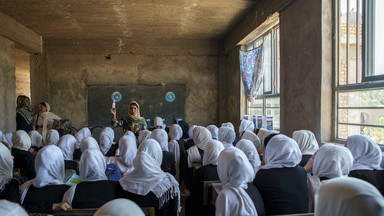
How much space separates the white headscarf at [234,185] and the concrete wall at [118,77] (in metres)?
6.29

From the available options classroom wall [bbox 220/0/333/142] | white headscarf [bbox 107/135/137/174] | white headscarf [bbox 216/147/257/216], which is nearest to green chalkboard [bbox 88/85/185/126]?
classroom wall [bbox 220/0/333/142]

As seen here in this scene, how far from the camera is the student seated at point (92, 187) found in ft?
5.85

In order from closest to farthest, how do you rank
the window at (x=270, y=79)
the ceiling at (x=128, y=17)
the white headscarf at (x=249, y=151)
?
the white headscarf at (x=249, y=151) < the ceiling at (x=128, y=17) < the window at (x=270, y=79)

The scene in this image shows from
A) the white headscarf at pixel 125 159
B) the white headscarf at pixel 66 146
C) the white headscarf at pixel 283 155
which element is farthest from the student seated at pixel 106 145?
the white headscarf at pixel 283 155

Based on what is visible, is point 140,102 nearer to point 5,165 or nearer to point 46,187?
point 5,165

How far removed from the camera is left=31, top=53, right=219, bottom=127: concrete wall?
7.80 m

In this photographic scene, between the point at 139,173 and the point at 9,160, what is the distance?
45.3 inches

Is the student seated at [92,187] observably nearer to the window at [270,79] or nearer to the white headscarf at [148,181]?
the white headscarf at [148,181]

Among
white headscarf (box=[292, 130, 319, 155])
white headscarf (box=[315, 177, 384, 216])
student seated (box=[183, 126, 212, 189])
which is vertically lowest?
student seated (box=[183, 126, 212, 189])

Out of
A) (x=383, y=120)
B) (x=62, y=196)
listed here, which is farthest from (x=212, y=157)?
(x=383, y=120)

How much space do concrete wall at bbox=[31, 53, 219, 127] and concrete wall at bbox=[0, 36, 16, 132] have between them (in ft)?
5.29

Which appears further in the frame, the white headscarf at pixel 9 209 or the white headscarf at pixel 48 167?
the white headscarf at pixel 48 167

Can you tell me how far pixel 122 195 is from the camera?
191 centimetres

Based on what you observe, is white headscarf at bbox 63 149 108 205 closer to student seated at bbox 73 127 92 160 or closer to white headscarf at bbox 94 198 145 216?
white headscarf at bbox 94 198 145 216
